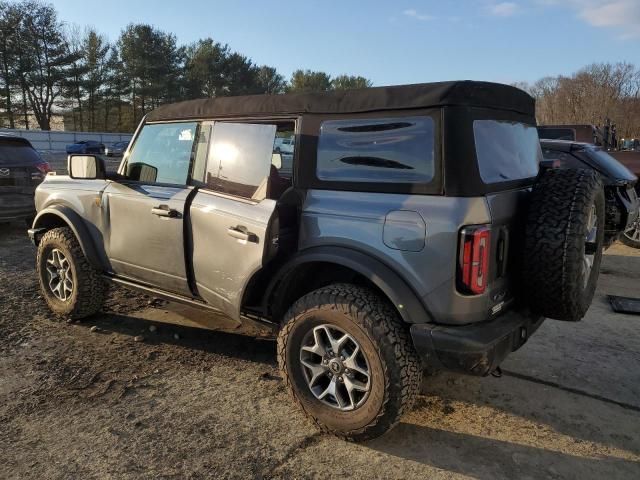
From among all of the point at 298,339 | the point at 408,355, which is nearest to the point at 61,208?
the point at 298,339

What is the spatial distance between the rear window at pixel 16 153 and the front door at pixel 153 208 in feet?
15.7

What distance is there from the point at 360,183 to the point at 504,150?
2.91 feet

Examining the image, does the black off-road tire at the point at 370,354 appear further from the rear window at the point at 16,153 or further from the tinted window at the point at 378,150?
the rear window at the point at 16,153

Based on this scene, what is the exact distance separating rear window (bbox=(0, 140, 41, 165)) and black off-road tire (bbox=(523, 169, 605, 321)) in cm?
784

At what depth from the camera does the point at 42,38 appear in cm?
4519

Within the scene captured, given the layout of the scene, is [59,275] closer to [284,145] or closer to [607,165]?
[284,145]

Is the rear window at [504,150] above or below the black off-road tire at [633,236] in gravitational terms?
above

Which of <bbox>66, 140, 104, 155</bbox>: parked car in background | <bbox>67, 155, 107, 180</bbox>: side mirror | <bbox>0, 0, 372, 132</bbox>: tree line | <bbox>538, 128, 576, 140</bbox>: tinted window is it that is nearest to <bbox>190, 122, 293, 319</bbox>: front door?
<bbox>67, 155, 107, 180</bbox>: side mirror

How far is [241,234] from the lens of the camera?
10.7ft

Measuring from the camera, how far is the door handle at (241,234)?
125 inches

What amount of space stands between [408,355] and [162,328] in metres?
2.65

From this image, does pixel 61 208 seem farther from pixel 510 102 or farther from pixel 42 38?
pixel 42 38

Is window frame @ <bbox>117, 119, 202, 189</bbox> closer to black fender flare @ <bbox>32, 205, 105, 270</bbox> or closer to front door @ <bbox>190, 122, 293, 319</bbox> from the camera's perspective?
front door @ <bbox>190, 122, 293, 319</bbox>

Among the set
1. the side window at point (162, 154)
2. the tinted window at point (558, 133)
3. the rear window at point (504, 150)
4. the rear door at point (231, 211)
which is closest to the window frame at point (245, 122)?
the rear door at point (231, 211)
